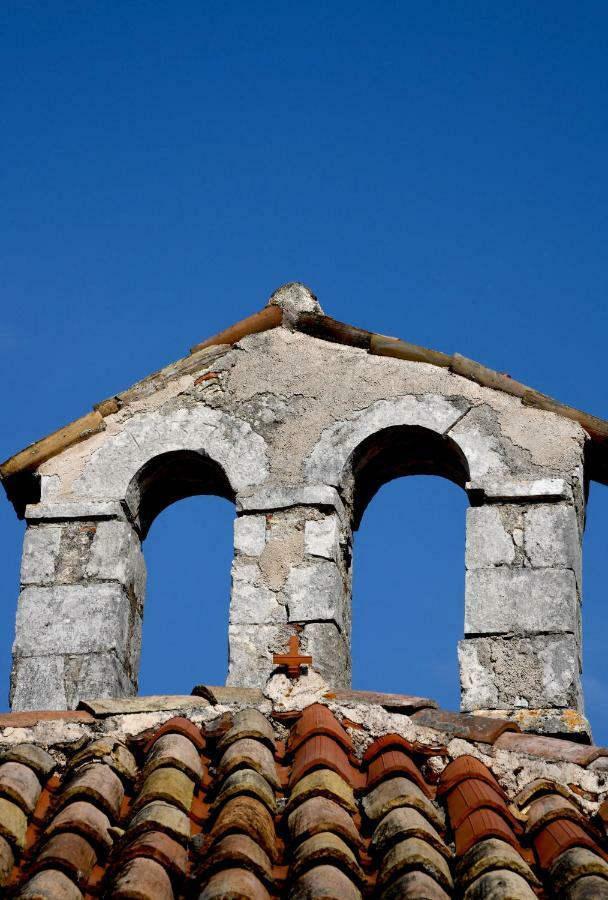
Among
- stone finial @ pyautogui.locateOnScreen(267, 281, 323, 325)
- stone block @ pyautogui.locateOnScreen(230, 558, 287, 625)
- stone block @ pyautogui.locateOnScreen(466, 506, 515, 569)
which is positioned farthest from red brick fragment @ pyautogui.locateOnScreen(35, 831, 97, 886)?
stone finial @ pyautogui.locateOnScreen(267, 281, 323, 325)

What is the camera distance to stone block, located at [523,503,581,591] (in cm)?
830

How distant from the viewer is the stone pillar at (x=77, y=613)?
831cm

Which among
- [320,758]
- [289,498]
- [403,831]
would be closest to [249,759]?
[320,758]

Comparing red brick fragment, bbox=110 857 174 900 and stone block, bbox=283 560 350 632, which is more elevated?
stone block, bbox=283 560 350 632

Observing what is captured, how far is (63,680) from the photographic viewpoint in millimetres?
8320

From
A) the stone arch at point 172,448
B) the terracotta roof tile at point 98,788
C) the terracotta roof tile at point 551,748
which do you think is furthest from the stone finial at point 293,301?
the terracotta roof tile at point 98,788

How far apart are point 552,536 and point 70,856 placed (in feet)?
11.7

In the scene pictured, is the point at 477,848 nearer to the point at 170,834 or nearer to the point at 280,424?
the point at 170,834

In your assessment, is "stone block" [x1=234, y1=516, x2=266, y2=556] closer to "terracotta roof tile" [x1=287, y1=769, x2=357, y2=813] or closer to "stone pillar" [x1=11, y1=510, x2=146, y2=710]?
"stone pillar" [x1=11, y1=510, x2=146, y2=710]

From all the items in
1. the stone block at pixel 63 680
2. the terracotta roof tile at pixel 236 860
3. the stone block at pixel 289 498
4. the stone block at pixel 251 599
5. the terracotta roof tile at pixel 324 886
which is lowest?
the terracotta roof tile at pixel 324 886

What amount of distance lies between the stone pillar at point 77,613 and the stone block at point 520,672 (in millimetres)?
1794

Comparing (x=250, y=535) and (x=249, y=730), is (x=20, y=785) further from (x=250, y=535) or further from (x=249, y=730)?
(x=250, y=535)

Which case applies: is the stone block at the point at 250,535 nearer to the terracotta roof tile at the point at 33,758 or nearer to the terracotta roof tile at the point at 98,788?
the terracotta roof tile at the point at 33,758

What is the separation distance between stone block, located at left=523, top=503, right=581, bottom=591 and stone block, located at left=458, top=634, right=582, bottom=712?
0.44 meters
